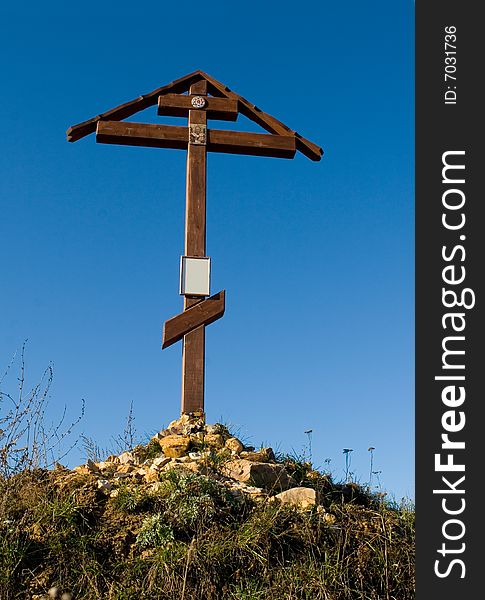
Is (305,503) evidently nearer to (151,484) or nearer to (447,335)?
(151,484)

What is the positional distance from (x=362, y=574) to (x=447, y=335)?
1.96 meters

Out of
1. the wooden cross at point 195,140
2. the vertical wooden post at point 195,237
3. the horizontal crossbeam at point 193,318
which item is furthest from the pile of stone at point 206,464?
the horizontal crossbeam at point 193,318

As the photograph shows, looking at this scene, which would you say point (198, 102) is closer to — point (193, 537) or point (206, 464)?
point (206, 464)

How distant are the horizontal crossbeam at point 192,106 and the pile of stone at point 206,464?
11.2 feet

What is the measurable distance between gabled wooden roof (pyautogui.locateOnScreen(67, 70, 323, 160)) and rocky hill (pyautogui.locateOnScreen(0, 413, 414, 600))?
3841 mm

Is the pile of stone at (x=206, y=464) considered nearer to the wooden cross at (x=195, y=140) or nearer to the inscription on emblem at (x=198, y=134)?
the wooden cross at (x=195, y=140)

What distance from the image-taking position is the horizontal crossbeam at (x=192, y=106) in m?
9.71

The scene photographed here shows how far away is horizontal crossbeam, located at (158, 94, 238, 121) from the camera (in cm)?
971

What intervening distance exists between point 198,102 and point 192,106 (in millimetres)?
82

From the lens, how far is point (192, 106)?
973cm

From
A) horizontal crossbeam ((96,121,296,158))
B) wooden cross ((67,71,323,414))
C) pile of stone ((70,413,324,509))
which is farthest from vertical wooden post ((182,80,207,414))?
pile of stone ((70,413,324,509))

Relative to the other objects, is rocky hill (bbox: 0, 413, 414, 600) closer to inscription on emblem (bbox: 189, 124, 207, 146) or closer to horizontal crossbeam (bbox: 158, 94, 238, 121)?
inscription on emblem (bbox: 189, 124, 207, 146)

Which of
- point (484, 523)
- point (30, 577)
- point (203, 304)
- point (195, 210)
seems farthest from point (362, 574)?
point (195, 210)

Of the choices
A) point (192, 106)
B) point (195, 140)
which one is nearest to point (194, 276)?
point (195, 140)
